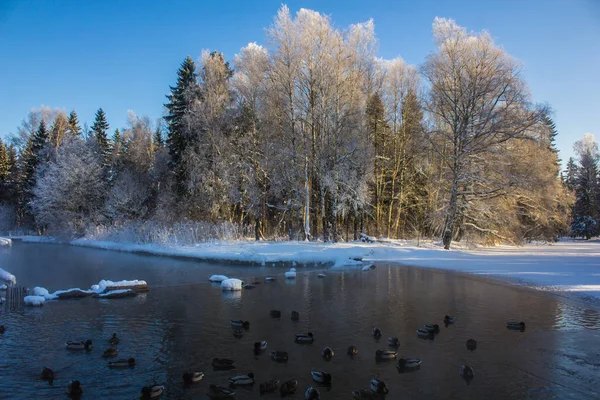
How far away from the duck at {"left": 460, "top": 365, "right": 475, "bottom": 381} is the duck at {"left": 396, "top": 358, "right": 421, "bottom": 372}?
67cm

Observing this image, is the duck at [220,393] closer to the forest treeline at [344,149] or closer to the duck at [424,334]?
the duck at [424,334]

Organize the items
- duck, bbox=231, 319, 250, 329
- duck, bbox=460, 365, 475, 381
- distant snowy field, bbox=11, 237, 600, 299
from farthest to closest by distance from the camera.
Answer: distant snowy field, bbox=11, 237, 600, 299 < duck, bbox=231, 319, 250, 329 < duck, bbox=460, 365, 475, 381

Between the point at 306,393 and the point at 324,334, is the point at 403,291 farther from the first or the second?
the point at 306,393

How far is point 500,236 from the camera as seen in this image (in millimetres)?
25703

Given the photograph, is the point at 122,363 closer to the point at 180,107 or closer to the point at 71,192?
the point at 180,107

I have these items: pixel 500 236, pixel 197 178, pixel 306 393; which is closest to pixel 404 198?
pixel 500 236

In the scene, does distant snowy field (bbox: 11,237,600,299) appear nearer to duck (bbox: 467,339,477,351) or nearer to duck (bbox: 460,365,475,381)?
duck (bbox: 467,339,477,351)

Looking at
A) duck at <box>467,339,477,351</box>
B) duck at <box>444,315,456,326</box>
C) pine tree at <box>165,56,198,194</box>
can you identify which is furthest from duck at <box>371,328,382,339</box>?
pine tree at <box>165,56,198,194</box>

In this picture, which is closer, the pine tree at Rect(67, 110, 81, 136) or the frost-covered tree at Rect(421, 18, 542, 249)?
the frost-covered tree at Rect(421, 18, 542, 249)

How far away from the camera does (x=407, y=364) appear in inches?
257

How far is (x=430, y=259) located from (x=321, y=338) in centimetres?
1305

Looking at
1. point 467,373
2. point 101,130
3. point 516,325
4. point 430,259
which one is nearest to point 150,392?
point 467,373

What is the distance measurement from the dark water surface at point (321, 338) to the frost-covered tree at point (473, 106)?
11.0m

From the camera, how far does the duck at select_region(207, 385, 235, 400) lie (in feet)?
18.1
